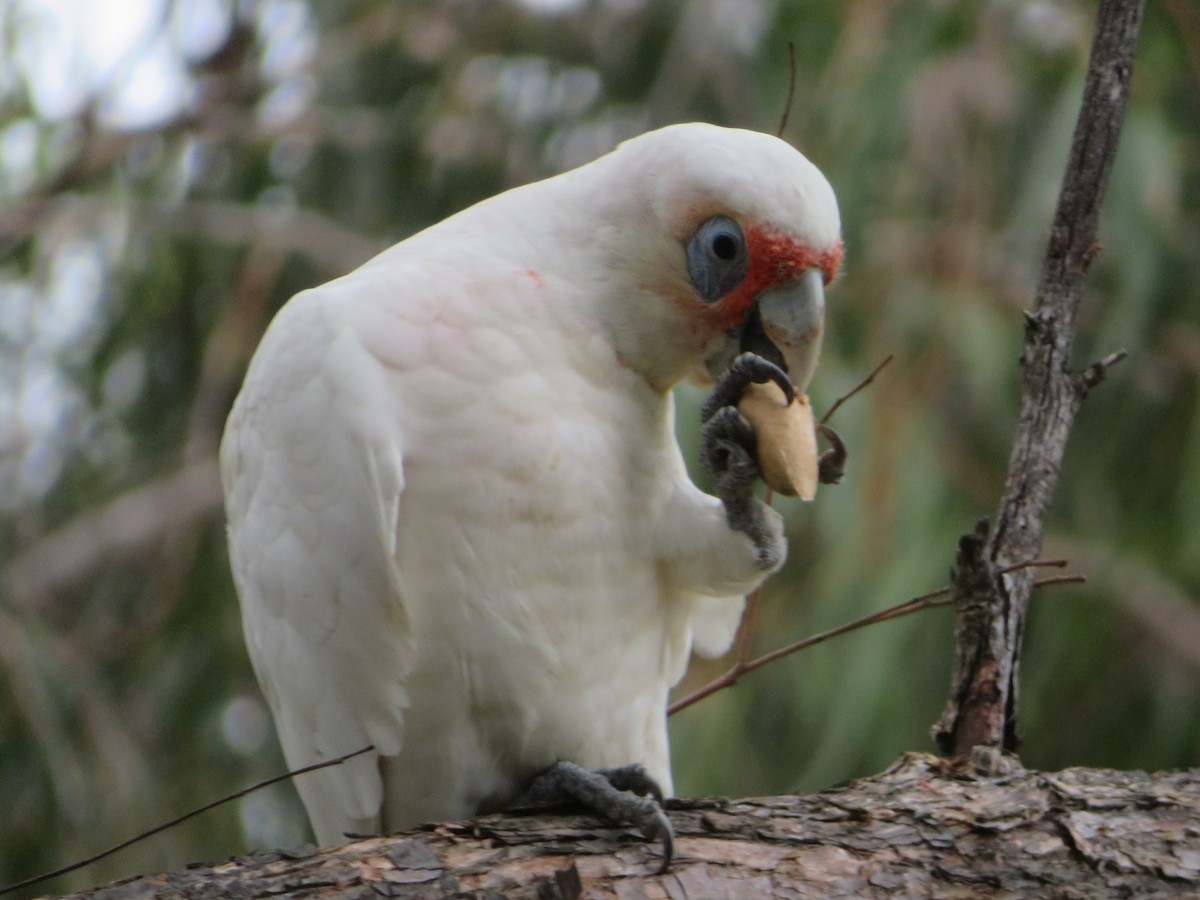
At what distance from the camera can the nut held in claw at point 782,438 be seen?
1.64 metres

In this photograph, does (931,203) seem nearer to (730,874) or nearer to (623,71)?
(623,71)

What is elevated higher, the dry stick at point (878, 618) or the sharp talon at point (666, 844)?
the dry stick at point (878, 618)

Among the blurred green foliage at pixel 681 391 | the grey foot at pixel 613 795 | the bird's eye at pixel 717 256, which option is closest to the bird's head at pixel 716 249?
the bird's eye at pixel 717 256

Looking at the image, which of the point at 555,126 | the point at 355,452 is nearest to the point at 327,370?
the point at 355,452

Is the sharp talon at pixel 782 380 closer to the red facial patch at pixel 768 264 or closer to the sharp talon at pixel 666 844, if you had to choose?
the red facial patch at pixel 768 264

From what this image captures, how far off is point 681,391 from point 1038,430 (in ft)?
4.92

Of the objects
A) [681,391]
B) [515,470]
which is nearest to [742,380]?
[515,470]

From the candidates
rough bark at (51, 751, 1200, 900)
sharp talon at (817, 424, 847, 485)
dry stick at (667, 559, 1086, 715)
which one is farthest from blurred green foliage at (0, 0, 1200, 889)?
rough bark at (51, 751, 1200, 900)

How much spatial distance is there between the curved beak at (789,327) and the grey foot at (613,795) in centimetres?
49

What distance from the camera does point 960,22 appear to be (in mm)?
3598

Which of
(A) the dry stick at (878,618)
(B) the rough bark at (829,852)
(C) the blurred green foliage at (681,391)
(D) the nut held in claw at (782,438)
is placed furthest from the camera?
(C) the blurred green foliage at (681,391)

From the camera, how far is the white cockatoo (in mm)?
1593

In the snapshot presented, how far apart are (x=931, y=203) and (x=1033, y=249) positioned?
29 cm

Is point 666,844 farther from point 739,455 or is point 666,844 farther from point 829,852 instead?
point 739,455
